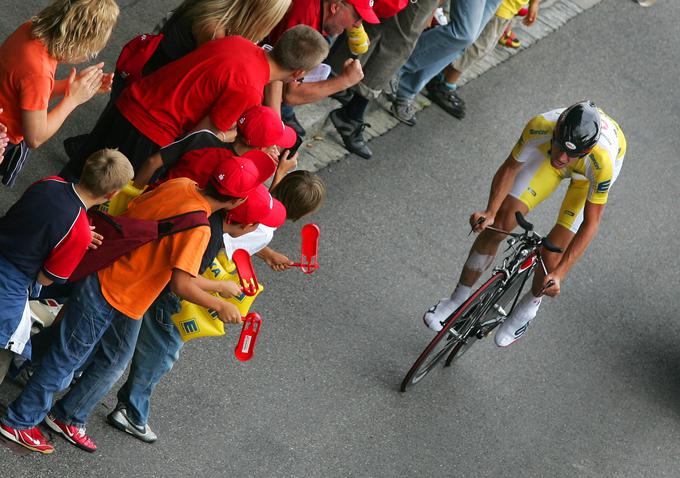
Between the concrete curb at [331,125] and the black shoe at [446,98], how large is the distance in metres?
0.10

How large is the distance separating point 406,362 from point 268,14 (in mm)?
2634

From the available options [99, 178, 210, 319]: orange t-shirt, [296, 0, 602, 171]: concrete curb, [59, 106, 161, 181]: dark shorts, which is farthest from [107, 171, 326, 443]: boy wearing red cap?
[296, 0, 602, 171]: concrete curb

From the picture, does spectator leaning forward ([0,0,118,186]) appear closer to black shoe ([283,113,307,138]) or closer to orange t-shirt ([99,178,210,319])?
orange t-shirt ([99,178,210,319])

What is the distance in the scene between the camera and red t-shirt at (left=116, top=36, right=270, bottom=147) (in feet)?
18.6

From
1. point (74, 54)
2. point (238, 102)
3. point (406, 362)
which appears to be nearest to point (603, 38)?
point (406, 362)

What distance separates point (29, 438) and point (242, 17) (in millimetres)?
2660

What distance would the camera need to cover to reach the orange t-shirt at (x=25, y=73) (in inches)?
198

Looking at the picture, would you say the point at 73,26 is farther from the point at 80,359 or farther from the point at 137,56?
the point at 80,359

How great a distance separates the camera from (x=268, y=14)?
597 cm

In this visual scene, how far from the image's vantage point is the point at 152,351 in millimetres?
5270

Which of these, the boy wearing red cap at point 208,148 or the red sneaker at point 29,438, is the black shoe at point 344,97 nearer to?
the boy wearing red cap at point 208,148

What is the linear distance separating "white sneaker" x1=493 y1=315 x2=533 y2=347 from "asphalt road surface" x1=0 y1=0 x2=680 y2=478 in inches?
8.6

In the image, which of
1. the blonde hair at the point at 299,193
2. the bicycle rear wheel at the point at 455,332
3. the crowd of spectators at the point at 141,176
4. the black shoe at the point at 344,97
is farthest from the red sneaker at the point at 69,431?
the black shoe at the point at 344,97

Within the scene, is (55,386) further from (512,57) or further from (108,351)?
(512,57)
